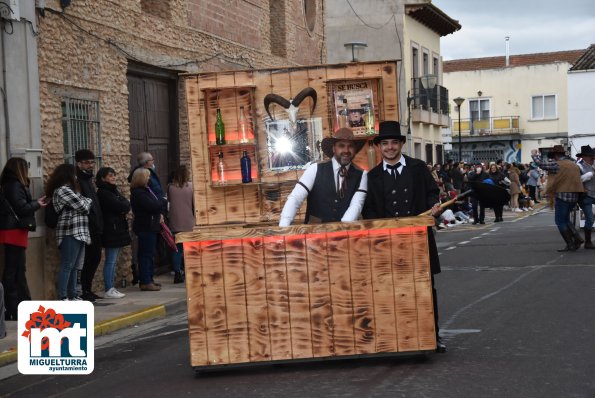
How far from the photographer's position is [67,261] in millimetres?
13578

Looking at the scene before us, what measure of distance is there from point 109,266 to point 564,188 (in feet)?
26.7

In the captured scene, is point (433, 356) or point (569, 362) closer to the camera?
point (569, 362)

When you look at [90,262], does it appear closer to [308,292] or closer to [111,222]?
[111,222]

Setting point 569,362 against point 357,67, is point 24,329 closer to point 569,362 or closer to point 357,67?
point 569,362

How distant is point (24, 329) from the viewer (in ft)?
19.7

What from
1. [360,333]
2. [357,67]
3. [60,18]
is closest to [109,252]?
[60,18]

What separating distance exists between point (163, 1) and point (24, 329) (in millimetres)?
13549

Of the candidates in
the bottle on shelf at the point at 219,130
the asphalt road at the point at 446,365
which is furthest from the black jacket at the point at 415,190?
the bottle on shelf at the point at 219,130

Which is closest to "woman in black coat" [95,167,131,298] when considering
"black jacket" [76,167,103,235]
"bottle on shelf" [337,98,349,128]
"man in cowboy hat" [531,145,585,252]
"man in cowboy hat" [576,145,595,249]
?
"black jacket" [76,167,103,235]

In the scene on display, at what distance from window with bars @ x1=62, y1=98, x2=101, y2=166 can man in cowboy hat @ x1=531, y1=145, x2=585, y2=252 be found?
7538 mm

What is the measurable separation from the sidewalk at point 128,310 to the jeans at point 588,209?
7483 millimetres

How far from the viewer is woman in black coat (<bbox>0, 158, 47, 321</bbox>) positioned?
12.6m

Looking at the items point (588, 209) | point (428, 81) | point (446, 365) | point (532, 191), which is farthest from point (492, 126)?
point (446, 365)

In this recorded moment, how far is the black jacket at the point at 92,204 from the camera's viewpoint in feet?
46.3
